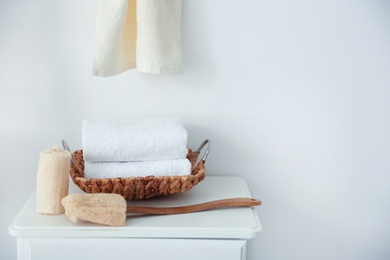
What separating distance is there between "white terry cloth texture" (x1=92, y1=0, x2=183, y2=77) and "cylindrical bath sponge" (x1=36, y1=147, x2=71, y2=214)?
24 centimetres

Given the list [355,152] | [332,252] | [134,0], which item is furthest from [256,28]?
[332,252]

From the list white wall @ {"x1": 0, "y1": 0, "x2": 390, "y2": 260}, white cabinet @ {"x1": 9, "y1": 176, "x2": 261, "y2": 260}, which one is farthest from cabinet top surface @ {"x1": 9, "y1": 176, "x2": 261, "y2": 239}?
white wall @ {"x1": 0, "y1": 0, "x2": 390, "y2": 260}

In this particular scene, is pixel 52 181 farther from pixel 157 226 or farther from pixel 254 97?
pixel 254 97

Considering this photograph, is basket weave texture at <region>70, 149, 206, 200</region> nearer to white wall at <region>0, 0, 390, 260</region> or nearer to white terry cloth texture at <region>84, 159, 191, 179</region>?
white terry cloth texture at <region>84, 159, 191, 179</region>

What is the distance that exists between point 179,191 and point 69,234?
0.82 feet

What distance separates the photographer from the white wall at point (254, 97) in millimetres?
1375

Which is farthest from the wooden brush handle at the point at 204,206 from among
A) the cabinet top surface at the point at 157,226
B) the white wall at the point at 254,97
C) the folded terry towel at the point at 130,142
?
the white wall at the point at 254,97

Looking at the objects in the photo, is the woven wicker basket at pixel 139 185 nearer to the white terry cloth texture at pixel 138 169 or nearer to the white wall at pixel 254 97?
the white terry cloth texture at pixel 138 169

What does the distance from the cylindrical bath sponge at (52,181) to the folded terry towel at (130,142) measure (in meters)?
0.08

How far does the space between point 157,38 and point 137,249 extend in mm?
475

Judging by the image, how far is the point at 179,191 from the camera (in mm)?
1190

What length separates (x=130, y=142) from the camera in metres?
1.20

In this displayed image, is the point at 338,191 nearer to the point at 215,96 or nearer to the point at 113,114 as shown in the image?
the point at 215,96

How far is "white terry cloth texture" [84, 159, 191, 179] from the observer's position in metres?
1.20
